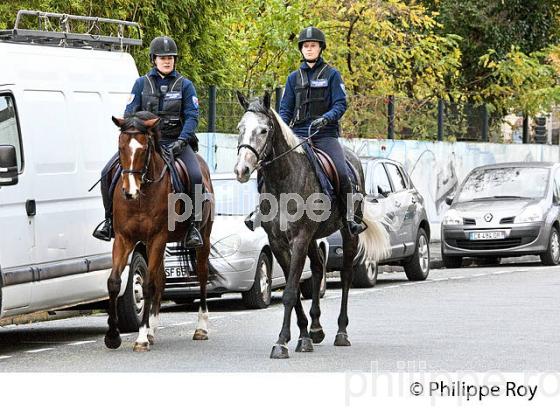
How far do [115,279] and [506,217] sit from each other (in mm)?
14150

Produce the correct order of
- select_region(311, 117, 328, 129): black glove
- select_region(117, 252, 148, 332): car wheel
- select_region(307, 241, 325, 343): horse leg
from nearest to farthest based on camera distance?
select_region(311, 117, 328, 129): black glove → select_region(307, 241, 325, 343): horse leg → select_region(117, 252, 148, 332): car wheel

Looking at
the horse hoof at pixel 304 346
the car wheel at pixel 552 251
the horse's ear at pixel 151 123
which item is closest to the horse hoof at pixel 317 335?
the horse hoof at pixel 304 346

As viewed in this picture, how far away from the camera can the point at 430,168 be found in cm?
3534

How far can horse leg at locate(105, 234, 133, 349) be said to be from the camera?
47.6ft

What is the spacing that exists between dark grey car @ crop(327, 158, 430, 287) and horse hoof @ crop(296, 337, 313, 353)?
7898 mm

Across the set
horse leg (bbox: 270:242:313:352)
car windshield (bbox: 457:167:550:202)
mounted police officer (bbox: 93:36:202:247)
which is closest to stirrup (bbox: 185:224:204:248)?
mounted police officer (bbox: 93:36:202:247)

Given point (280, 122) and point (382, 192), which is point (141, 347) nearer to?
point (280, 122)

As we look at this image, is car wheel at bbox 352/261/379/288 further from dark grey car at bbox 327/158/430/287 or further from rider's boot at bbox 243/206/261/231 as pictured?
rider's boot at bbox 243/206/261/231

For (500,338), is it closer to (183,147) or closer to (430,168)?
(183,147)

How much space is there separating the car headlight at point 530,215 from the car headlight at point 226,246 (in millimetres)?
9624

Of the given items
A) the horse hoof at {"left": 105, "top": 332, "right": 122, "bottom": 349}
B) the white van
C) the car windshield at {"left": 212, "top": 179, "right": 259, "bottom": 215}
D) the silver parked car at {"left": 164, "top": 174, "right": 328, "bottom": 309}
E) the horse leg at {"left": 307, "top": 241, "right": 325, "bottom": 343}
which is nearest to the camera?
the white van

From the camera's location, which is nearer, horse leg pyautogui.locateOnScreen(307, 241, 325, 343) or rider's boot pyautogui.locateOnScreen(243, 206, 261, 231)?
rider's boot pyautogui.locateOnScreen(243, 206, 261, 231)

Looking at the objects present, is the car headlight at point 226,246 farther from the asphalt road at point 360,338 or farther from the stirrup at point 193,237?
the stirrup at point 193,237
